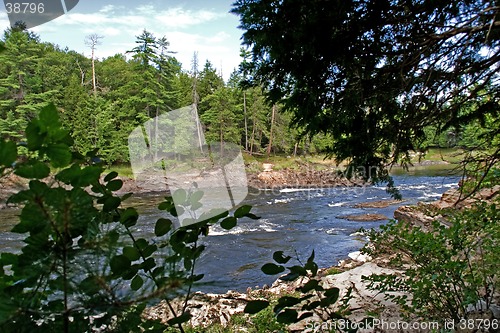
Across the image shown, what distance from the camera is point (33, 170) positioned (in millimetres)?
587

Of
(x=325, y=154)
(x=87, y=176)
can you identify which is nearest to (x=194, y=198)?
(x=87, y=176)

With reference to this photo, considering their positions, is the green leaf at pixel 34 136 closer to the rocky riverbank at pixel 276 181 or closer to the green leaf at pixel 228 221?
the green leaf at pixel 228 221

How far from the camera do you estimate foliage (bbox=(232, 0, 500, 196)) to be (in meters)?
2.24

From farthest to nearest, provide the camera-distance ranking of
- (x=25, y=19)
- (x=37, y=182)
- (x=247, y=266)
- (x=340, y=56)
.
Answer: (x=247, y=266) < (x=340, y=56) < (x=25, y=19) < (x=37, y=182)

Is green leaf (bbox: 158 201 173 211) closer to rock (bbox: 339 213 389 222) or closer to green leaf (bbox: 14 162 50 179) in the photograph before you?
green leaf (bbox: 14 162 50 179)

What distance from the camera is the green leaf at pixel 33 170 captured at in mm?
585

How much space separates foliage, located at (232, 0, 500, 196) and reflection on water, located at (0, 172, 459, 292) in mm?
2103

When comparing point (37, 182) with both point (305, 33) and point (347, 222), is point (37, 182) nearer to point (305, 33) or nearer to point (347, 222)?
point (305, 33)

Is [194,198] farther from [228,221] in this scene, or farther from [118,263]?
[118,263]

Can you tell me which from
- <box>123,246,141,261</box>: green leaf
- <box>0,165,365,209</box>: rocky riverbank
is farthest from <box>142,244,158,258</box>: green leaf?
<box>0,165,365,209</box>: rocky riverbank

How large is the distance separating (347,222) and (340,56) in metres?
10.7

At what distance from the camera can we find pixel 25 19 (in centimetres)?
78

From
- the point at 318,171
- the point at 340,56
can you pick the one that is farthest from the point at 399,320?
the point at 318,171

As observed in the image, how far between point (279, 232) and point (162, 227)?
1019cm
